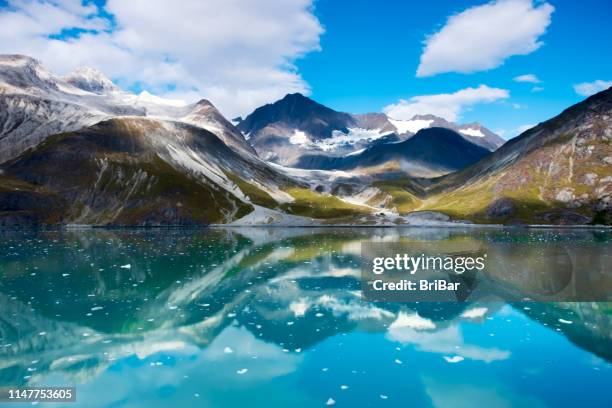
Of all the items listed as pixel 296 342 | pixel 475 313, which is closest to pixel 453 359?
pixel 296 342

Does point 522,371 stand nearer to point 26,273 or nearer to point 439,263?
point 439,263

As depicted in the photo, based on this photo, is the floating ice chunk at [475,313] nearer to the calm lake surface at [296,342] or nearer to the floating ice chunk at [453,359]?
the calm lake surface at [296,342]

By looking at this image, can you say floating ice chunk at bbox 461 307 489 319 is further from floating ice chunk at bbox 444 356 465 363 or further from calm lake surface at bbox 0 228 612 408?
floating ice chunk at bbox 444 356 465 363

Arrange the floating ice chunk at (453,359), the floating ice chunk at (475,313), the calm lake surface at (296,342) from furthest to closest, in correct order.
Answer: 1. the floating ice chunk at (475,313)
2. the floating ice chunk at (453,359)
3. the calm lake surface at (296,342)

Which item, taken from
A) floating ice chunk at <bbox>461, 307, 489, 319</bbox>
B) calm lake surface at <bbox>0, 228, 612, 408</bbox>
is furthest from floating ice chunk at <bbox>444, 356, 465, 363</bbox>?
floating ice chunk at <bbox>461, 307, 489, 319</bbox>

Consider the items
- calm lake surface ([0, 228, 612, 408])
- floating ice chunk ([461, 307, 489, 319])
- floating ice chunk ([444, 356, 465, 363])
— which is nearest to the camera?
calm lake surface ([0, 228, 612, 408])

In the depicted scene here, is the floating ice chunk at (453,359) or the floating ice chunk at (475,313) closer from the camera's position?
the floating ice chunk at (453,359)

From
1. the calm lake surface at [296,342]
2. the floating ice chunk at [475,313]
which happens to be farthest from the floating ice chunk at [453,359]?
the floating ice chunk at [475,313]

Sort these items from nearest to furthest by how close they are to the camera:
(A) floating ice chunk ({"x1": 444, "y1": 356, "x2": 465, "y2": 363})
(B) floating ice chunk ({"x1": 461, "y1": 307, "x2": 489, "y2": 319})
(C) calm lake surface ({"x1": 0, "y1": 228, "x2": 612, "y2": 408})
→ 1. (C) calm lake surface ({"x1": 0, "y1": 228, "x2": 612, "y2": 408})
2. (A) floating ice chunk ({"x1": 444, "y1": 356, "x2": 465, "y2": 363})
3. (B) floating ice chunk ({"x1": 461, "y1": 307, "x2": 489, "y2": 319})
